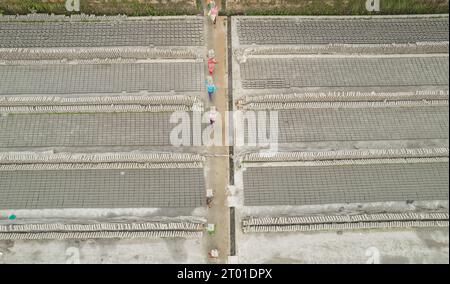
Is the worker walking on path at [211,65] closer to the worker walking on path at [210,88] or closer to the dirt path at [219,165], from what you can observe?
the dirt path at [219,165]

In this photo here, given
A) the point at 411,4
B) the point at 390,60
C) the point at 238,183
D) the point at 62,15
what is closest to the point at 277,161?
the point at 238,183

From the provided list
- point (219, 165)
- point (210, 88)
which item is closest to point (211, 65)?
point (210, 88)

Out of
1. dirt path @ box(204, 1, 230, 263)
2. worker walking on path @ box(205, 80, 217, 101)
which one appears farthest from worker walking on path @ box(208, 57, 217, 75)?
worker walking on path @ box(205, 80, 217, 101)

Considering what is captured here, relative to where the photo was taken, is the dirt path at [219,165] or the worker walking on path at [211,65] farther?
the worker walking on path at [211,65]

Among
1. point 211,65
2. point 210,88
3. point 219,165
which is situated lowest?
point 219,165

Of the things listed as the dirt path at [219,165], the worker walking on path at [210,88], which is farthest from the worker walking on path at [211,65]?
the worker walking on path at [210,88]

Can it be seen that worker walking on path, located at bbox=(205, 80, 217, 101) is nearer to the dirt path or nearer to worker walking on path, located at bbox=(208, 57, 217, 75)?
the dirt path

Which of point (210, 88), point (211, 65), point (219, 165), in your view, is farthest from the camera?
point (211, 65)

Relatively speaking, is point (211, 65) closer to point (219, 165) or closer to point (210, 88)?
point (210, 88)
